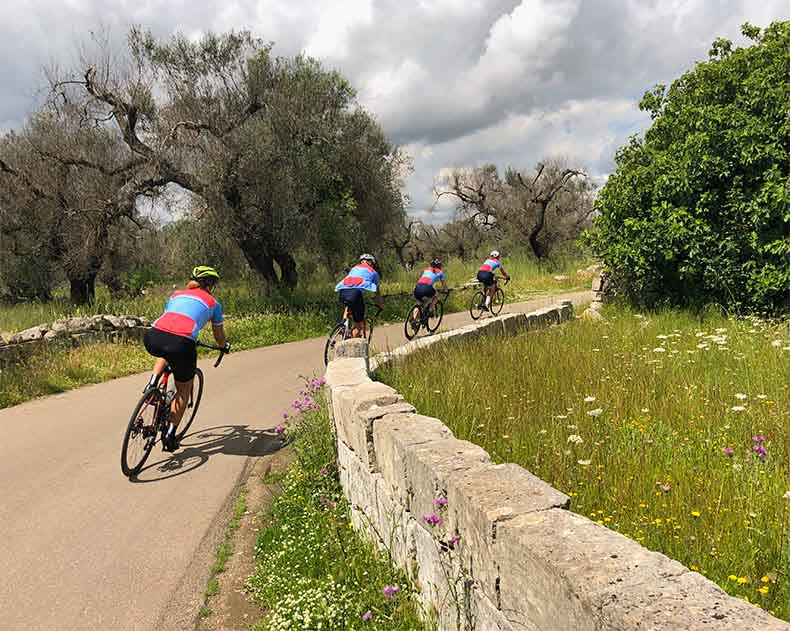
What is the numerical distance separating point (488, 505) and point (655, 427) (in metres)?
2.92

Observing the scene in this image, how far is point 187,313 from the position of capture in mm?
5605

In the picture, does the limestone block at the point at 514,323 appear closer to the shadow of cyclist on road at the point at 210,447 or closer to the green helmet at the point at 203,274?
the shadow of cyclist on road at the point at 210,447

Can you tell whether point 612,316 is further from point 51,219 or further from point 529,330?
point 51,219

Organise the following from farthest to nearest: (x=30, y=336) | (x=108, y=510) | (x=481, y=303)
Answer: (x=481, y=303) < (x=30, y=336) < (x=108, y=510)

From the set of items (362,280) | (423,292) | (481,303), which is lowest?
(481,303)

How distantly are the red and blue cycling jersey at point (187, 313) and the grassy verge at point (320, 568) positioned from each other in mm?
1847

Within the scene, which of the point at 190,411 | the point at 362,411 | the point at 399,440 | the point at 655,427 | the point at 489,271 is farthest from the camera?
the point at 489,271

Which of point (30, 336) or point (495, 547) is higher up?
point (30, 336)

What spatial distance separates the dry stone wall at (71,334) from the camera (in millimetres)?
9836

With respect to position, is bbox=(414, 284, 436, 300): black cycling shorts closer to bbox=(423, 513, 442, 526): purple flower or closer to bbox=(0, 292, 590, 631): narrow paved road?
bbox=(0, 292, 590, 631): narrow paved road

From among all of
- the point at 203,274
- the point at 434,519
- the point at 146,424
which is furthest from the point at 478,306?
the point at 434,519

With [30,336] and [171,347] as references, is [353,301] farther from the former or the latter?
[30,336]

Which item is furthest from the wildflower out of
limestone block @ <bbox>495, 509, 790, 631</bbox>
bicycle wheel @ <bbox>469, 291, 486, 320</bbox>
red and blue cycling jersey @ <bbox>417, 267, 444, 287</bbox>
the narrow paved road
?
bicycle wheel @ <bbox>469, 291, 486, 320</bbox>

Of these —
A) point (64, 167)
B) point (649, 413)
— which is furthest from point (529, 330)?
point (64, 167)
